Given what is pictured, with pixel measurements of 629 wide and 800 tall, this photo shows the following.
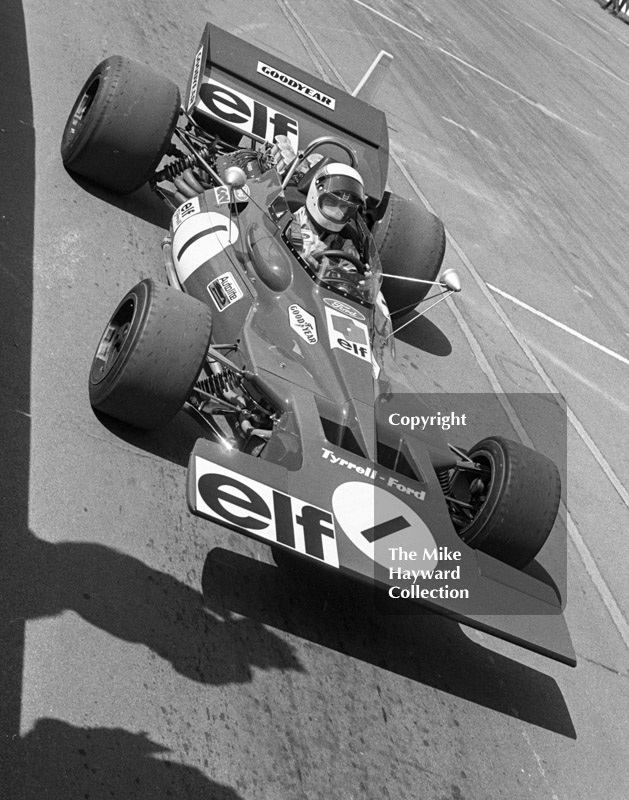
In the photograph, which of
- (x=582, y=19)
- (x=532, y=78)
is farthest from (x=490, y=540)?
(x=582, y=19)

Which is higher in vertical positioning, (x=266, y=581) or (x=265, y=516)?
(x=265, y=516)

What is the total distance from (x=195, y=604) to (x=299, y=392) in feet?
4.94

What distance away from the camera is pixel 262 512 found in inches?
207

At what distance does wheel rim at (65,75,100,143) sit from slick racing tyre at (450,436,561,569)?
440cm

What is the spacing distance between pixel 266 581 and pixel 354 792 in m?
1.30

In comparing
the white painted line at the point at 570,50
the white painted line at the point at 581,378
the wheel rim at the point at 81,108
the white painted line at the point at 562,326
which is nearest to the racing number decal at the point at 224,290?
the wheel rim at the point at 81,108

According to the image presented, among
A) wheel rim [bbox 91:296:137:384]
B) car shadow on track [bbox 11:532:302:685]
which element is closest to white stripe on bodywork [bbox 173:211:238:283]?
wheel rim [bbox 91:296:137:384]

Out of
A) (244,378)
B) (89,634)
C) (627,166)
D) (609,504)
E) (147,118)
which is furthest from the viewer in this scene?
(627,166)

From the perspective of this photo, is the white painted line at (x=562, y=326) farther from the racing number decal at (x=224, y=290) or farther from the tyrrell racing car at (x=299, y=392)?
the racing number decal at (x=224, y=290)

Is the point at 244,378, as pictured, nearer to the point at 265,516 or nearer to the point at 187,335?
the point at 187,335

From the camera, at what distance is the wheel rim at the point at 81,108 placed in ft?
26.9

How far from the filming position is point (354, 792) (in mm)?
5000

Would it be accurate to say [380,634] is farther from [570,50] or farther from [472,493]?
Answer: [570,50]

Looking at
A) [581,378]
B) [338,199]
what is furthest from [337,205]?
[581,378]
